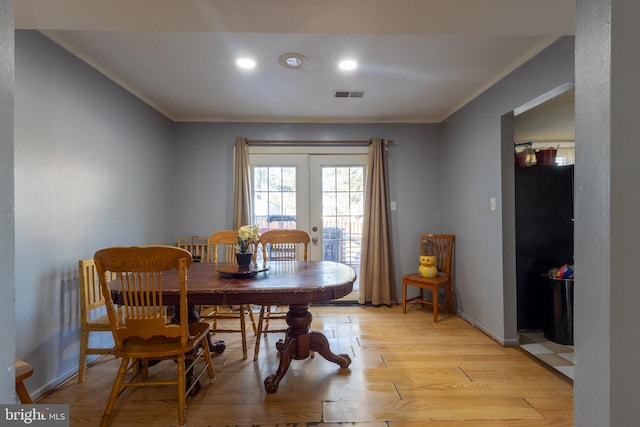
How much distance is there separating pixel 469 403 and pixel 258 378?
1.41m

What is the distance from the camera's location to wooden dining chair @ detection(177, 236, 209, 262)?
3568 millimetres

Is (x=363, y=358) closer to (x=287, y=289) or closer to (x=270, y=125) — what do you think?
(x=287, y=289)

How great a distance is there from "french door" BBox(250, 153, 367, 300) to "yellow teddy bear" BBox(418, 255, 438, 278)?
2.77 feet

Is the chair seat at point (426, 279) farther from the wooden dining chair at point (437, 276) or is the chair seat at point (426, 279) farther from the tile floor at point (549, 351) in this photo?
the tile floor at point (549, 351)

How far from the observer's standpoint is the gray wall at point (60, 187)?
69.3 inches

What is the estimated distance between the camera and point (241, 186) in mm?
3607

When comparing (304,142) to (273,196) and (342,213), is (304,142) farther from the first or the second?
(342,213)

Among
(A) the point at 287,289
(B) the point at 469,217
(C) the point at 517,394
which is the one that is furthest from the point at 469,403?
(B) the point at 469,217

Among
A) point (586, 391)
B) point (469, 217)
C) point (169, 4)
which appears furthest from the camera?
point (469, 217)

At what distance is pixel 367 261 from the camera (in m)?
3.66

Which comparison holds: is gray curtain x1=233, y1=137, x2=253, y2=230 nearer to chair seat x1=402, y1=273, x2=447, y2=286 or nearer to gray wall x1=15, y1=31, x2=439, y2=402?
gray wall x1=15, y1=31, x2=439, y2=402

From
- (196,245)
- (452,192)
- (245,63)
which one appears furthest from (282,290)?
(452,192)

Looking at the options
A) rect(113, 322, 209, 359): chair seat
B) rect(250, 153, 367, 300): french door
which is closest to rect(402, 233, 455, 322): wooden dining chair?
rect(250, 153, 367, 300): french door

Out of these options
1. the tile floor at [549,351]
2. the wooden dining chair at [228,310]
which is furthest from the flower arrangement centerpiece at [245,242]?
the tile floor at [549,351]
